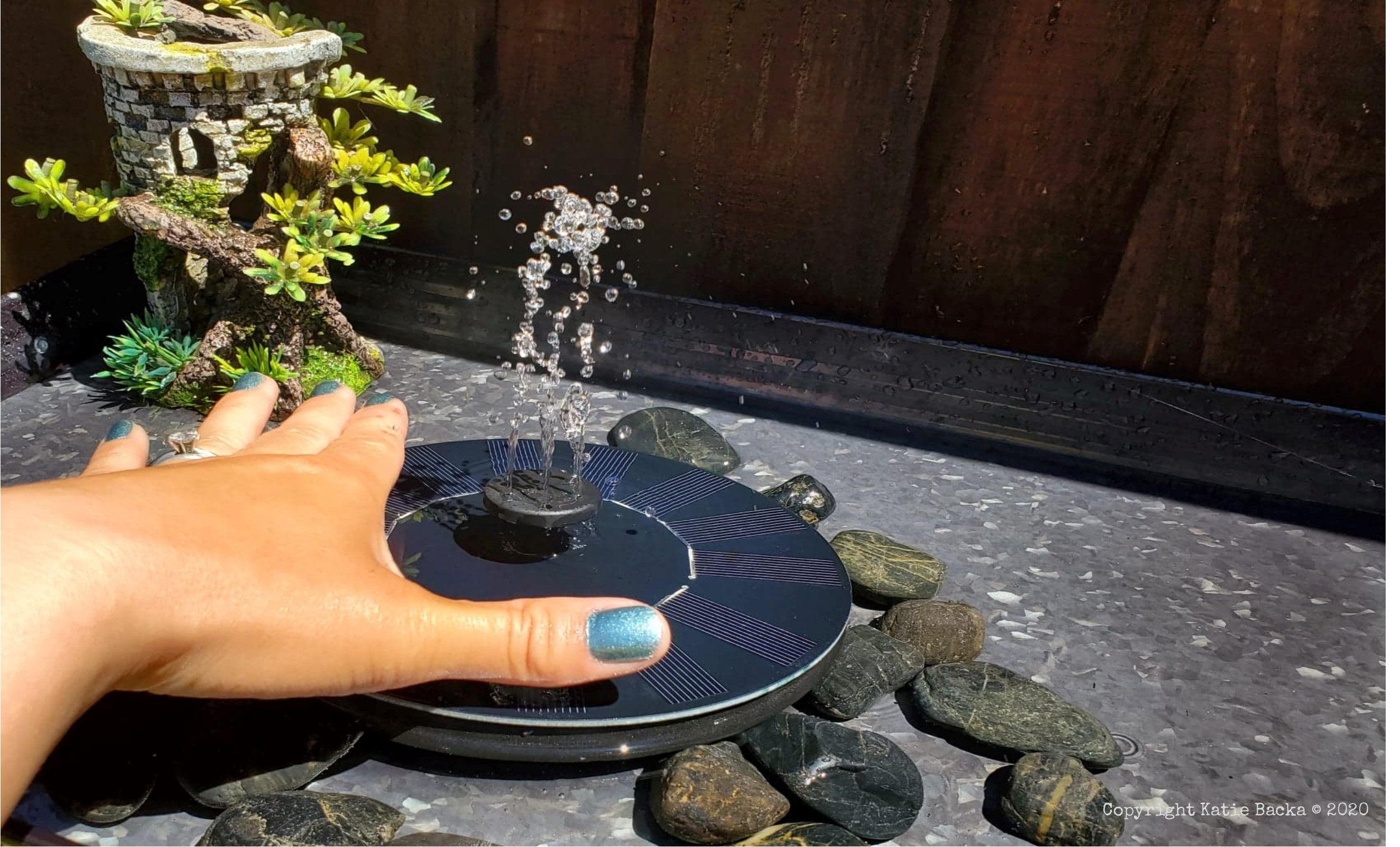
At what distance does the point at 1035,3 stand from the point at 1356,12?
1.00 m

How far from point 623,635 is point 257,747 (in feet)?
2.68

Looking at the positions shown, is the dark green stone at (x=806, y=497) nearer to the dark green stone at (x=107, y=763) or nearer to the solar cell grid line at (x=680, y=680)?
the solar cell grid line at (x=680, y=680)

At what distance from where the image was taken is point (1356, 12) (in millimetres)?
3303

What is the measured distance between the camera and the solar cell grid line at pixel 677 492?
8.77ft

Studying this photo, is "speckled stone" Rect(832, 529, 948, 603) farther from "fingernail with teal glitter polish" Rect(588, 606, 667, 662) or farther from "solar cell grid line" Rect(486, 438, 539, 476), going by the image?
"fingernail with teal glitter polish" Rect(588, 606, 667, 662)

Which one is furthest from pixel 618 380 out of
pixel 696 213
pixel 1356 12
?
pixel 1356 12

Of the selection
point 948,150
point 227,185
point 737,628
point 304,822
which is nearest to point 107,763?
point 304,822

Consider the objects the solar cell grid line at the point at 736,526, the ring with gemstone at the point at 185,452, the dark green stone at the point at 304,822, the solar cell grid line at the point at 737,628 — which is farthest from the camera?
the solar cell grid line at the point at 736,526

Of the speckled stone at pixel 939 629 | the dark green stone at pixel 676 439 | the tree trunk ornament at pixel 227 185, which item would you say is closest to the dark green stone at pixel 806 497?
the dark green stone at pixel 676 439

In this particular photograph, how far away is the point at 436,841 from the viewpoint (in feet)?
5.90

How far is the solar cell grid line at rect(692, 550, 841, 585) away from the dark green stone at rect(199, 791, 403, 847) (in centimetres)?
88

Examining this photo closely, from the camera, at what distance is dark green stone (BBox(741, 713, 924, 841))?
1994 millimetres

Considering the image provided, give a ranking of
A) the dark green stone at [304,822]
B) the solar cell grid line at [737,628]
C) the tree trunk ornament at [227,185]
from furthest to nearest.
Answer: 1. the tree trunk ornament at [227,185]
2. the solar cell grid line at [737,628]
3. the dark green stone at [304,822]

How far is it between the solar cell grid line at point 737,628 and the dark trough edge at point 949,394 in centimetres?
175
